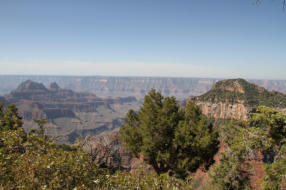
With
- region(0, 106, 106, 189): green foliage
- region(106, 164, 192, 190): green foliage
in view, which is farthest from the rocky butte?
region(106, 164, 192, 190): green foliage

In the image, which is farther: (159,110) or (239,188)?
(239,188)

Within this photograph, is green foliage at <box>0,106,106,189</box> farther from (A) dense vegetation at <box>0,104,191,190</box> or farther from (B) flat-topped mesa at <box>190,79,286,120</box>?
(B) flat-topped mesa at <box>190,79,286,120</box>

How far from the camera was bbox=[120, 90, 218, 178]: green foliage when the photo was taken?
18.1m

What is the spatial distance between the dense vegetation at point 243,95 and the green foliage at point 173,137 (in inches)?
5369

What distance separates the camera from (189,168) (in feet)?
60.0

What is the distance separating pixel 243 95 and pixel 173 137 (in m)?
167

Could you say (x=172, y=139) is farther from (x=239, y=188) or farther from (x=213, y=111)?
(x=213, y=111)

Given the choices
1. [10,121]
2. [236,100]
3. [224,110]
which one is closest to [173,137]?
[10,121]

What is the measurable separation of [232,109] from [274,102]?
30640 millimetres

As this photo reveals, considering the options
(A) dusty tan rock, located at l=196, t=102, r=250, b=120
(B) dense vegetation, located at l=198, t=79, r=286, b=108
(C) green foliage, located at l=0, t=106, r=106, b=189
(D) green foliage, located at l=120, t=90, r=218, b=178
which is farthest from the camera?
(A) dusty tan rock, located at l=196, t=102, r=250, b=120

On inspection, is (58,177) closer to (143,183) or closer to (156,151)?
(143,183)

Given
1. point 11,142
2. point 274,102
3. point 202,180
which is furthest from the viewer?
point 274,102

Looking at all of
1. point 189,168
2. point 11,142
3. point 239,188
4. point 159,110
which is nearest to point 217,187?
point 239,188

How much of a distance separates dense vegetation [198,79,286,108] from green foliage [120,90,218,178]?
136m
